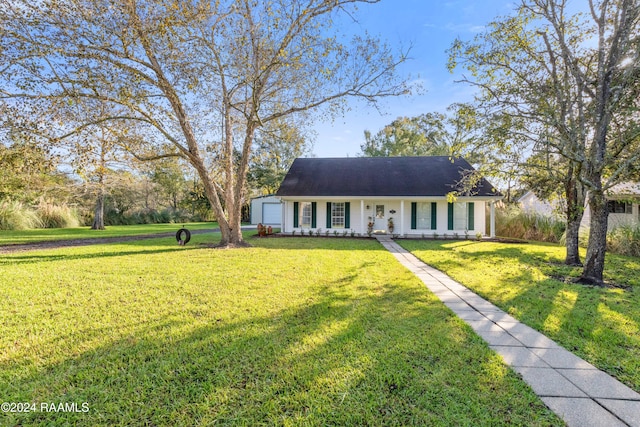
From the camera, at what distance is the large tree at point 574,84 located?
568cm

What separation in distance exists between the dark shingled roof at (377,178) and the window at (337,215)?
83 cm

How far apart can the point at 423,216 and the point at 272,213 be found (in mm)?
13086

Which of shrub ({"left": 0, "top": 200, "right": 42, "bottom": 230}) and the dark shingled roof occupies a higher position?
the dark shingled roof

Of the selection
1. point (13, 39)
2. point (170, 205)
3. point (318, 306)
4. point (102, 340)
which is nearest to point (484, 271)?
A: point (318, 306)

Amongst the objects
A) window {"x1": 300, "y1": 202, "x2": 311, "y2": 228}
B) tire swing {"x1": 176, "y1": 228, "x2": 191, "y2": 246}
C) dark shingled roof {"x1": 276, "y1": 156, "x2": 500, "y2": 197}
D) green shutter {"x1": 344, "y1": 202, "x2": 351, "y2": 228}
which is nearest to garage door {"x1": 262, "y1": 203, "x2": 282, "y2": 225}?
dark shingled roof {"x1": 276, "y1": 156, "x2": 500, "y2": 197}

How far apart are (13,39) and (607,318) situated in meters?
13.1

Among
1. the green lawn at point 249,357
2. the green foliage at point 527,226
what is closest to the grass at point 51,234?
the green lawn at point 249,357

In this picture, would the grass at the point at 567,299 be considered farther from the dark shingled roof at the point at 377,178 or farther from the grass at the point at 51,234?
the grass at the point at 51,234

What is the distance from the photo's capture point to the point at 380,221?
15758mm

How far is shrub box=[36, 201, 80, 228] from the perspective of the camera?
1841cm

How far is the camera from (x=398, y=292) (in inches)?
201

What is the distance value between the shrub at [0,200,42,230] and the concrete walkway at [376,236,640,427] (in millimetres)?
23109

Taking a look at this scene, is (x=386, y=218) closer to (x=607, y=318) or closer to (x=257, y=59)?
(x=257, y=59)

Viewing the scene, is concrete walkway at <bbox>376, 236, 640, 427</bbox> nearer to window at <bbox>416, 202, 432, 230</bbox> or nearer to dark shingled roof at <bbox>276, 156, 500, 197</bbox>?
window at <bbox>416, 202, 432, 230</bbox>
